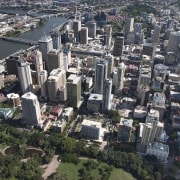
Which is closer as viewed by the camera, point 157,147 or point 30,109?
point 157,147

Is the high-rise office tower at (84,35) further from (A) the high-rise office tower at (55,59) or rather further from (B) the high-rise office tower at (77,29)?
(A) the high-rise office tower at (55,59)

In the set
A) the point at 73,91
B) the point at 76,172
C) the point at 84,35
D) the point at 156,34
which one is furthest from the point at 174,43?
the point at 76,172

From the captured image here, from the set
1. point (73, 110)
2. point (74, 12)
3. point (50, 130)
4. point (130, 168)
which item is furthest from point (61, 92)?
point (74, 12)

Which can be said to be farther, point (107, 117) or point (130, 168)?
point (107, 117)

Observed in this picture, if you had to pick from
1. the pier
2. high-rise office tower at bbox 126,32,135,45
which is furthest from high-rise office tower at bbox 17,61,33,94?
high-rise office tower at bbox 126,32,135,45

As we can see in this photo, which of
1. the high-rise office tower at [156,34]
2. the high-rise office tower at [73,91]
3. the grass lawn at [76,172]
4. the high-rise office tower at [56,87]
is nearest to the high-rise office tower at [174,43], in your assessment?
the high-rise office tower at [156,34]

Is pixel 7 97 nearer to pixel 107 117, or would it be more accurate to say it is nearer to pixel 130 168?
pixel 107 117

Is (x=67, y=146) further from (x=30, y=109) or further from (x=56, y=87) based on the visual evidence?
(x=56, y=87)
